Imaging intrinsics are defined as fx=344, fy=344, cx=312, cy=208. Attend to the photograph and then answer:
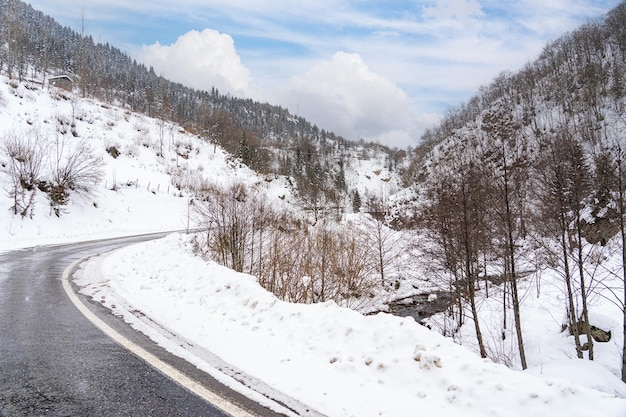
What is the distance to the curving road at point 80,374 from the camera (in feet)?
10.0

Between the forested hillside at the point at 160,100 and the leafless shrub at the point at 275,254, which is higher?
the forested hillside at the point at 160,100

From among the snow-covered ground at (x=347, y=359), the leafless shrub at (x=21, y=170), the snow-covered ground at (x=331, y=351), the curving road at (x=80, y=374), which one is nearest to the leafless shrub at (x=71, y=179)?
the leafless shrub at (x=21, y=170)

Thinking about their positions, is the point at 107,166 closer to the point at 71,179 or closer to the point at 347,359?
the point at 71,179

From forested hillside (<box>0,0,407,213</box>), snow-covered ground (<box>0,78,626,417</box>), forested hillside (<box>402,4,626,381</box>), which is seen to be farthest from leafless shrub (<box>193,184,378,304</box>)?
forested hillside (<box>0,0,407,213</box>)

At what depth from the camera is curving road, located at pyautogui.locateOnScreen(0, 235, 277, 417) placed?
120 inches

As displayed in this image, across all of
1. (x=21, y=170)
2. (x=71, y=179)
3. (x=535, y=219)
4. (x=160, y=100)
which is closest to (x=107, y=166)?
(x=71, y=179)

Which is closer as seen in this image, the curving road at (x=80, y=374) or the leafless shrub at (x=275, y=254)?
the curving road at (x=80, y=374)

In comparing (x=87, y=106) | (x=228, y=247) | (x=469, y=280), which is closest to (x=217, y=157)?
(x=87, y=106)

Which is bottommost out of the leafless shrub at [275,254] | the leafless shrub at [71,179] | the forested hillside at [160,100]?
the leafless shrub at [275,254]

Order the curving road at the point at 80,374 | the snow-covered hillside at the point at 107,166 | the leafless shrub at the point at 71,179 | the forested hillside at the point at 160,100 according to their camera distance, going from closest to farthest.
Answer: the curving road at the point at 80,374
the snow-covered hillside at the point at 107,166
the leafless shrub at the point at 71,179
the forested hillside at the point at 160,100

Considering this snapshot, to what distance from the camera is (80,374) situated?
12.0ft

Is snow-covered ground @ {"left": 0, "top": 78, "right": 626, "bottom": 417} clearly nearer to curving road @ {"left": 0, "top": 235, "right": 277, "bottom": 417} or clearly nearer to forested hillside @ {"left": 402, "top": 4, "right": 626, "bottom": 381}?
curving road @ {"left": 0, "top": 235, "right": 277, "bottom": 417}

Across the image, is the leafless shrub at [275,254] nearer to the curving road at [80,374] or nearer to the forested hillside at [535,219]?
the forested hillside at [535,219]

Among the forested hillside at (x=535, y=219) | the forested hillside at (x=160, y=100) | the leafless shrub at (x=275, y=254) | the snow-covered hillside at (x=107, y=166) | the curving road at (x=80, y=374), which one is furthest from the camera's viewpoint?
the forested hillside at (x=160, y=100)
